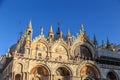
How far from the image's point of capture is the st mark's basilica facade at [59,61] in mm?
51750

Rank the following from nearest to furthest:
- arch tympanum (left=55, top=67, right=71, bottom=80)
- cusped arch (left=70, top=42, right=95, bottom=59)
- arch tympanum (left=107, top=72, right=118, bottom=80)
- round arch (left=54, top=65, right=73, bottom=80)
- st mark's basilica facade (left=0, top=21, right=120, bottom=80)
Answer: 1. st mark's basilica facade (left=0, top=21, right=120, bottom=80)
2. round arch (left=54, top=65, right=73, bottom=80)
3. arch tympanum (left=55, top=67, right=71, bottom=80)
4. cusped arch (left=70, top=42, right=95, bottom=59)
5. arch tympanum (left=107, top=72, right=118, bottom=80)

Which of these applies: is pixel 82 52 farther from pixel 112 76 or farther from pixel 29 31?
pixel 29 31

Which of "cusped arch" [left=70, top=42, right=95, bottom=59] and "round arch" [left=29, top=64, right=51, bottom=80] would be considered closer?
"round arch" [left=29, top=64, right=51, bottom=80]

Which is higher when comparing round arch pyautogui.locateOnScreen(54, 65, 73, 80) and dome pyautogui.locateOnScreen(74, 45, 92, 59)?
dome pyautogui.locateOnScreen(74, 45, 92, 59)

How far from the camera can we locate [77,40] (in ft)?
197

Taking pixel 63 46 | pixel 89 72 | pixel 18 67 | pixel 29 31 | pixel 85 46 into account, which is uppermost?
pixel 29 31

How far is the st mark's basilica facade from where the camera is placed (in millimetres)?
51750

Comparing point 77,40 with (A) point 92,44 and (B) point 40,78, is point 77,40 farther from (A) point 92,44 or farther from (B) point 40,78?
(B) point 40,78

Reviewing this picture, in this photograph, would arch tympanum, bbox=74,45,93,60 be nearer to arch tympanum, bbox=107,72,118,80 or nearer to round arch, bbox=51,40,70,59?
round arch, bbox=51,40,70,59

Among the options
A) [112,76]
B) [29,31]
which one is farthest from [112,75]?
[29,31]

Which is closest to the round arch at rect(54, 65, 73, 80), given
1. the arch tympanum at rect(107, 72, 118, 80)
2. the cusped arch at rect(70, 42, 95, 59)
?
the cusped arch at rect(70, 42, 95, 59)

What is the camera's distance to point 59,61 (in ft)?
181

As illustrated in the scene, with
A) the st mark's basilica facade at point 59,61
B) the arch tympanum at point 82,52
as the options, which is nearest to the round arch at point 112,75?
the st mark's basilica facade at point 59,61

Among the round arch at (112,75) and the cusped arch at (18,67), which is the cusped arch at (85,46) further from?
the cusped arch at (18,67)
